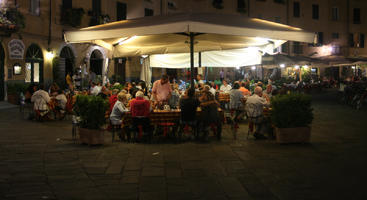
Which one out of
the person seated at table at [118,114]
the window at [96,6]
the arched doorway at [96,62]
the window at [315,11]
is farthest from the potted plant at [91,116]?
the window at [315,11]

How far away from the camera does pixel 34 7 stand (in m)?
19.8

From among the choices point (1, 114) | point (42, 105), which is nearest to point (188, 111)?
point (42, 105)

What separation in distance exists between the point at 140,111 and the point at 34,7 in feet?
46.3

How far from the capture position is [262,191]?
504 centimetres

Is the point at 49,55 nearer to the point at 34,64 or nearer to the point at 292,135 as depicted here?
the point at 34,64

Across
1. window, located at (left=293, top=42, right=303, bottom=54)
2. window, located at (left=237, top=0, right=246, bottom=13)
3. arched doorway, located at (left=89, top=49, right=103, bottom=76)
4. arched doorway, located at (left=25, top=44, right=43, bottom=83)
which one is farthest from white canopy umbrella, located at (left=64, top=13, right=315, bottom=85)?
window, located at (left=293, top=42, right=303, bottom=54)

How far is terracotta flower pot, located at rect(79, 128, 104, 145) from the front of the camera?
26.6 feet

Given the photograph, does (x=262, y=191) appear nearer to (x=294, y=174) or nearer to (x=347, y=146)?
(x=294, y=174)

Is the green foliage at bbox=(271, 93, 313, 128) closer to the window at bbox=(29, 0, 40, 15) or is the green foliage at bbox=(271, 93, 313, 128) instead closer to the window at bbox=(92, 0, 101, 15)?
the window at bbox=(29, 0, 40, 15)

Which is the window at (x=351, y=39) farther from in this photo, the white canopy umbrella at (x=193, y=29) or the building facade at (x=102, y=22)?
the white canopy umbrella at (x=193, y=29)

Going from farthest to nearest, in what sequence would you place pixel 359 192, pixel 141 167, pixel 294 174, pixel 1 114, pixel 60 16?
1. pixel 60 16
2. pixel 1 114
3. pixel 141 167
4. pixel 294 174
5. pixel 359 192

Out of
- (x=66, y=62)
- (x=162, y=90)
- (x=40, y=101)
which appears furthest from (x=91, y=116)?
(x=66, y=62)

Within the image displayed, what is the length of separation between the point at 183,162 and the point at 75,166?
1787 mm

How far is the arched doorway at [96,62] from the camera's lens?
24.8m
